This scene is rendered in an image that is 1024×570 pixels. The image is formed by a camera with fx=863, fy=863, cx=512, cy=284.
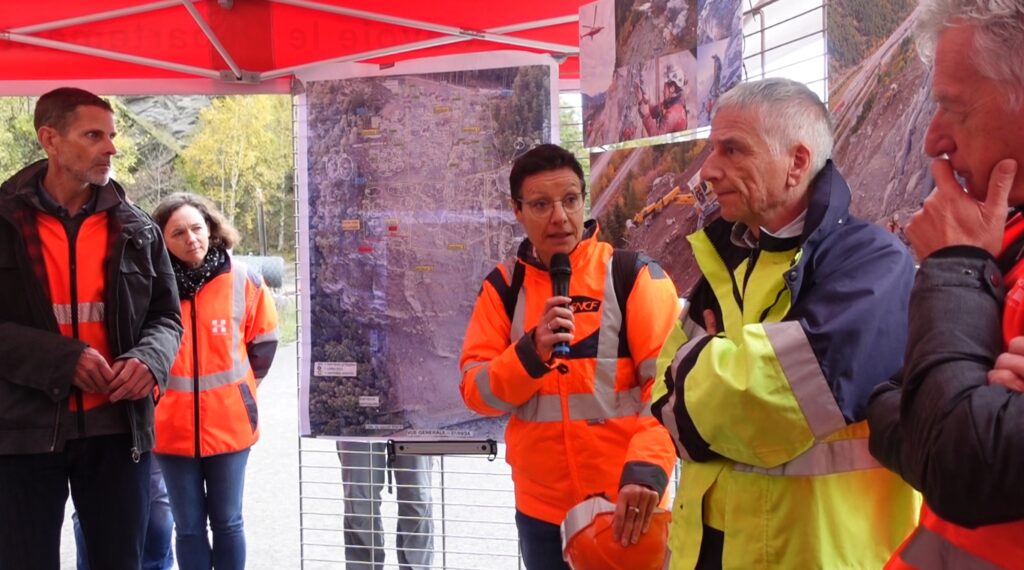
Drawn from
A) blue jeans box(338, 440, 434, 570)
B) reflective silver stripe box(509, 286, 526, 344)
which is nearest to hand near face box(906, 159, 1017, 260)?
reflective silver stripe box(509, 286, 526, 344)

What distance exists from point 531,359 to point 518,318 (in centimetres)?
27

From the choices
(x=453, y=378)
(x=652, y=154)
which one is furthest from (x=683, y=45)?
(x=453, y=378)

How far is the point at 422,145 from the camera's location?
125 inches

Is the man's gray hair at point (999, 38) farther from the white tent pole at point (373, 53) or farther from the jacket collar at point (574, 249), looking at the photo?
the white tent pole at point (373, 53)

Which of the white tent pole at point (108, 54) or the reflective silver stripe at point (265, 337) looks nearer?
the white tent pole at point (108, 54)

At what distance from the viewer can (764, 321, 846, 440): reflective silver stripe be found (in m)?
1.37

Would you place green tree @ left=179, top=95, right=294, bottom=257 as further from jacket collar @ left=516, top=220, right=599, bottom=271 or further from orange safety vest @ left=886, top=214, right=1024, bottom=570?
orange safety vest @ left=886, top=214, right=1024, bottom=570

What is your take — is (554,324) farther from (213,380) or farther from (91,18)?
(91,18)

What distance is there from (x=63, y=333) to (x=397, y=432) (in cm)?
119

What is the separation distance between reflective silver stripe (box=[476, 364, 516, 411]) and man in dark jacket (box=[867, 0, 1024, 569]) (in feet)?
4.27

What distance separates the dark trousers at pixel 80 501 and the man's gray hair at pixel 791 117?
2.11 m

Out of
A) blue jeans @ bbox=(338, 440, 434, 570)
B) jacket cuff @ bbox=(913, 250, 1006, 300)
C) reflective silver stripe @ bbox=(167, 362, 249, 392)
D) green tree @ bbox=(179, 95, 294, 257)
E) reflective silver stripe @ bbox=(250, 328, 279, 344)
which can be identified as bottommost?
blue jeans @ bbox=(338, 440, 434, 570)

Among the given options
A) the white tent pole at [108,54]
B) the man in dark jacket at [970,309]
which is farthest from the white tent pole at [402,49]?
the man in dark jacket at [970,309]

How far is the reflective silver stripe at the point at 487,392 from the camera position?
2256mm
